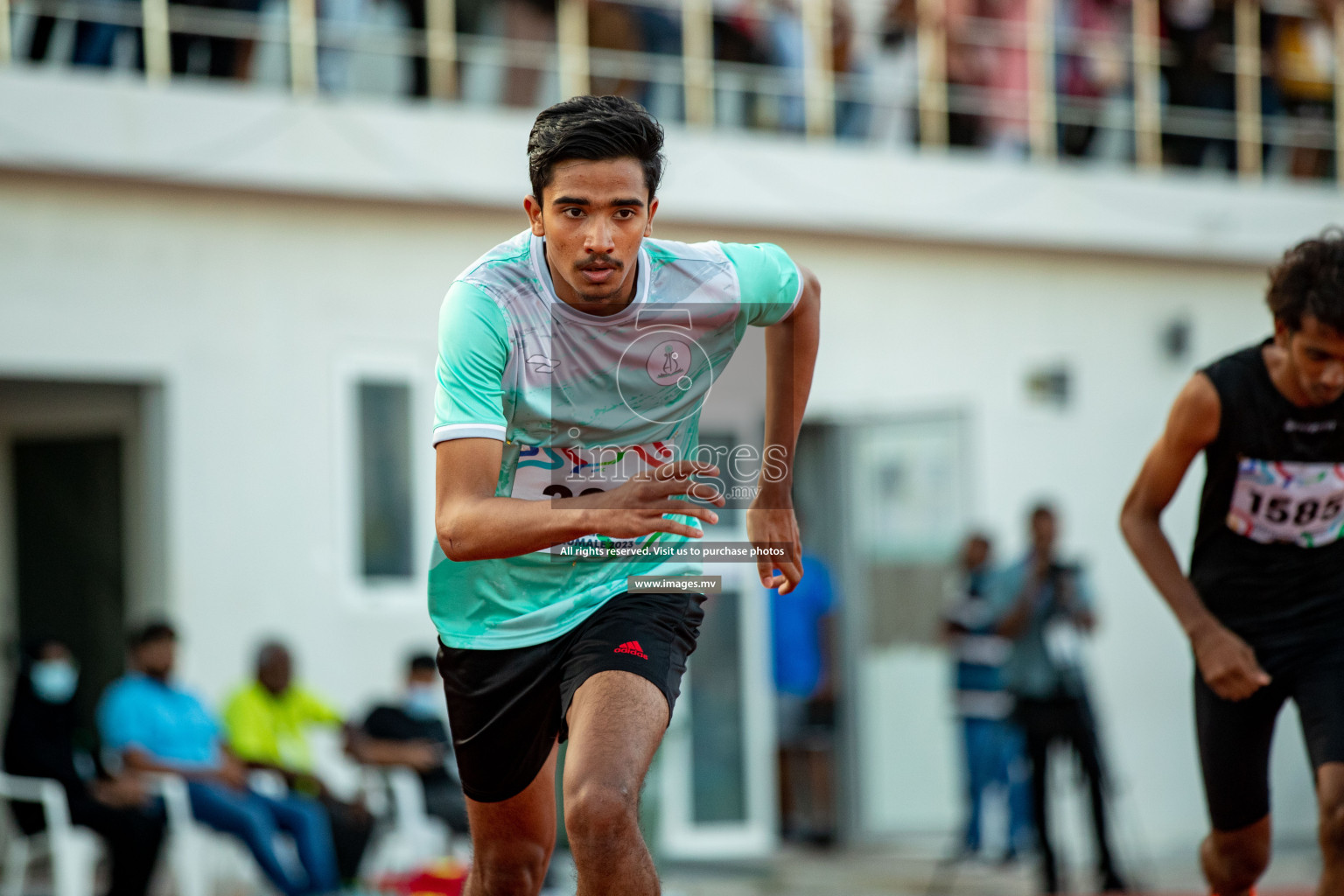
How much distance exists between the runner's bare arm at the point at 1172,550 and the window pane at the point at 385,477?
6.52 metres

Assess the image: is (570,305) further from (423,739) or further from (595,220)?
(423,739)

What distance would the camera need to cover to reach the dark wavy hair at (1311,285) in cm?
443

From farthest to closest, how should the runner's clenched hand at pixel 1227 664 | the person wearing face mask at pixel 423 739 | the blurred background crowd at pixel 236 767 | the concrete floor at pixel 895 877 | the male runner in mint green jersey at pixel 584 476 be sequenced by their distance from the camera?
the concrete floor at pixel 895 877
the person wearing face mask at pixel 423 739
the blurred background crowd at pixel 236 767
the runner's clenched hand at pixel 1227 664
the male runner in mint green jersey at pixel 584 476

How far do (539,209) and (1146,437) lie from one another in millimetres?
9757

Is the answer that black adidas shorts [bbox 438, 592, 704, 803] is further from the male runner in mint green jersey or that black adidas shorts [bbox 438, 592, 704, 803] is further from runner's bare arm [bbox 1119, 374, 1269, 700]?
runner's bare arm [bbox 1119, 374, 1269, 700]

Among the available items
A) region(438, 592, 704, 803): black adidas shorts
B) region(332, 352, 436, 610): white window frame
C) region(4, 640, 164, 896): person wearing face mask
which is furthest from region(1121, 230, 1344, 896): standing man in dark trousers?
region(332, 352, 436, 610): white window frame

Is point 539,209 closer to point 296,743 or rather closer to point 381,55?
point 296,743

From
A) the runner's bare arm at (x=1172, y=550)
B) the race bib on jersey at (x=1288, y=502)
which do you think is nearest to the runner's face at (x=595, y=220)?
the runner's bare arm at (x=1172, y=550)

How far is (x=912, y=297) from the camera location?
40.9 ft

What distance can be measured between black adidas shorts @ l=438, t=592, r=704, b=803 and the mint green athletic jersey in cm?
4

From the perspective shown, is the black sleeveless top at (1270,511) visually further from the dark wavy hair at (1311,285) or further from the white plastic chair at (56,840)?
the white plastic chair at (56,840)

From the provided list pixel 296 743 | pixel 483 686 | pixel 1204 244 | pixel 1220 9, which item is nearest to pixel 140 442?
pixel 296 743

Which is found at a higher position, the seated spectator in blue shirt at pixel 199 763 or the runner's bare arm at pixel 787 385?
the runner's bare arm at pixel 787 385

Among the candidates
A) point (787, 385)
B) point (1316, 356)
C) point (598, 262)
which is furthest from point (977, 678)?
point (598, 262)
